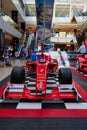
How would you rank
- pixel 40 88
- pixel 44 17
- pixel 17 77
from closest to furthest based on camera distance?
pixel 40 88 → pixel 17 77 → pixel 44 17

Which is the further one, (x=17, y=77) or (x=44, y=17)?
(x=44, y=17)

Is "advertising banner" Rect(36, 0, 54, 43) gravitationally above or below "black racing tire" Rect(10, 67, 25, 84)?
above

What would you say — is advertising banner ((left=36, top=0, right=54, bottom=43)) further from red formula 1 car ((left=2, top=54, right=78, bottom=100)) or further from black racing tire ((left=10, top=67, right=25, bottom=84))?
black racing tire ((left=10, top=67, right=25, bottom=84))

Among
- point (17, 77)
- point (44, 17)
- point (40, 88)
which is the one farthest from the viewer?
point (44, 17)

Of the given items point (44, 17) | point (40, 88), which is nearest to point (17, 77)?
point (40, 88)

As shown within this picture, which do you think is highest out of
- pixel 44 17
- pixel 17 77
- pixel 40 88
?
pixel 44 17

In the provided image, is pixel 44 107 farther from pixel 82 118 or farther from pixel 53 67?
pixel 53 67

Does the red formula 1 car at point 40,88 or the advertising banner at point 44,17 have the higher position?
the advertising banner at point 44,17

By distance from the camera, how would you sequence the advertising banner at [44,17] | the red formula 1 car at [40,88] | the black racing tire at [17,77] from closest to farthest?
1. the red formula 1 car at [40,88]
2. the black racing tire at [17,77]
3. the advertising banner at [44,17]

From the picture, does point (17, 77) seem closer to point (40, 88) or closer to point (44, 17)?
point (40, 88)

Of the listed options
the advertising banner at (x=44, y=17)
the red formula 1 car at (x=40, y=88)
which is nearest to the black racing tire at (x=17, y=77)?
the red formula 1 car at (x=40, y=88)

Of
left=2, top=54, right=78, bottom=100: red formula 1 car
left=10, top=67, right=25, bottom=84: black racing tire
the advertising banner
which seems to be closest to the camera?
left=2, top=54, right=78, bottom=100: red formula 1 car

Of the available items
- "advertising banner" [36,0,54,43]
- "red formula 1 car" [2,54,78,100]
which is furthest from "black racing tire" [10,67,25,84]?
"advertising banner" [36,0,54,43]

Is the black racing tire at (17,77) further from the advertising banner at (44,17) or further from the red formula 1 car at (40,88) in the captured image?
the advertising banner at (44,17)
